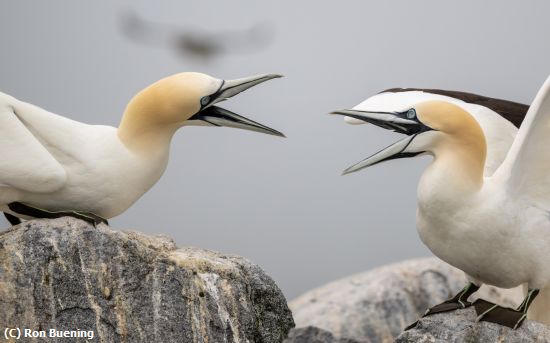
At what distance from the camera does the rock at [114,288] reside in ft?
16.9

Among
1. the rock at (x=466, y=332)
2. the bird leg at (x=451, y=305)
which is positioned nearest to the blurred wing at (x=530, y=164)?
the bird leg at (x=451, y=305)

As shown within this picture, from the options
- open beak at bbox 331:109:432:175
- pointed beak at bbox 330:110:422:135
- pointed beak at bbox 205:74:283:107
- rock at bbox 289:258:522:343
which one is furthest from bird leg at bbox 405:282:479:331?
rock at bbox 289:258:522:343

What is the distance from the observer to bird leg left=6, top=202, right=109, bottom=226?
18.1 ft

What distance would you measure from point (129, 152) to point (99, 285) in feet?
2.87

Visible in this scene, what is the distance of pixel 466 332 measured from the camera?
5250 mm

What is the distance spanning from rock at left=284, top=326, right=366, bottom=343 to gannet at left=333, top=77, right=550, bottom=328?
1001 mm

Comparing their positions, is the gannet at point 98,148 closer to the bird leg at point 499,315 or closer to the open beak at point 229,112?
the open beak at point 229,112

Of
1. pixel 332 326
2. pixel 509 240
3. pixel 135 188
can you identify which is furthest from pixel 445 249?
pixel 332 326

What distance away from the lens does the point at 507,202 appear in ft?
18.8

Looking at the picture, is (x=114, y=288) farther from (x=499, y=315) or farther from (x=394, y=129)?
(x=499, y=315)

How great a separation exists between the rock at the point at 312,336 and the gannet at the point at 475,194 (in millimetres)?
1001

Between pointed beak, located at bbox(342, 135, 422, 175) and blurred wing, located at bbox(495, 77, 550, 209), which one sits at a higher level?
pointed beak, located at bbox(342, 135, 422, 175)

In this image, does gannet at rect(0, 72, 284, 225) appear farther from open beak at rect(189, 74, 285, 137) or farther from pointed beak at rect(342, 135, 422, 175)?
pointed beak at rect(342, 135, 422, 175)

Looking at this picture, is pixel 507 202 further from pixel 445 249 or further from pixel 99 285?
pixel 99 285
